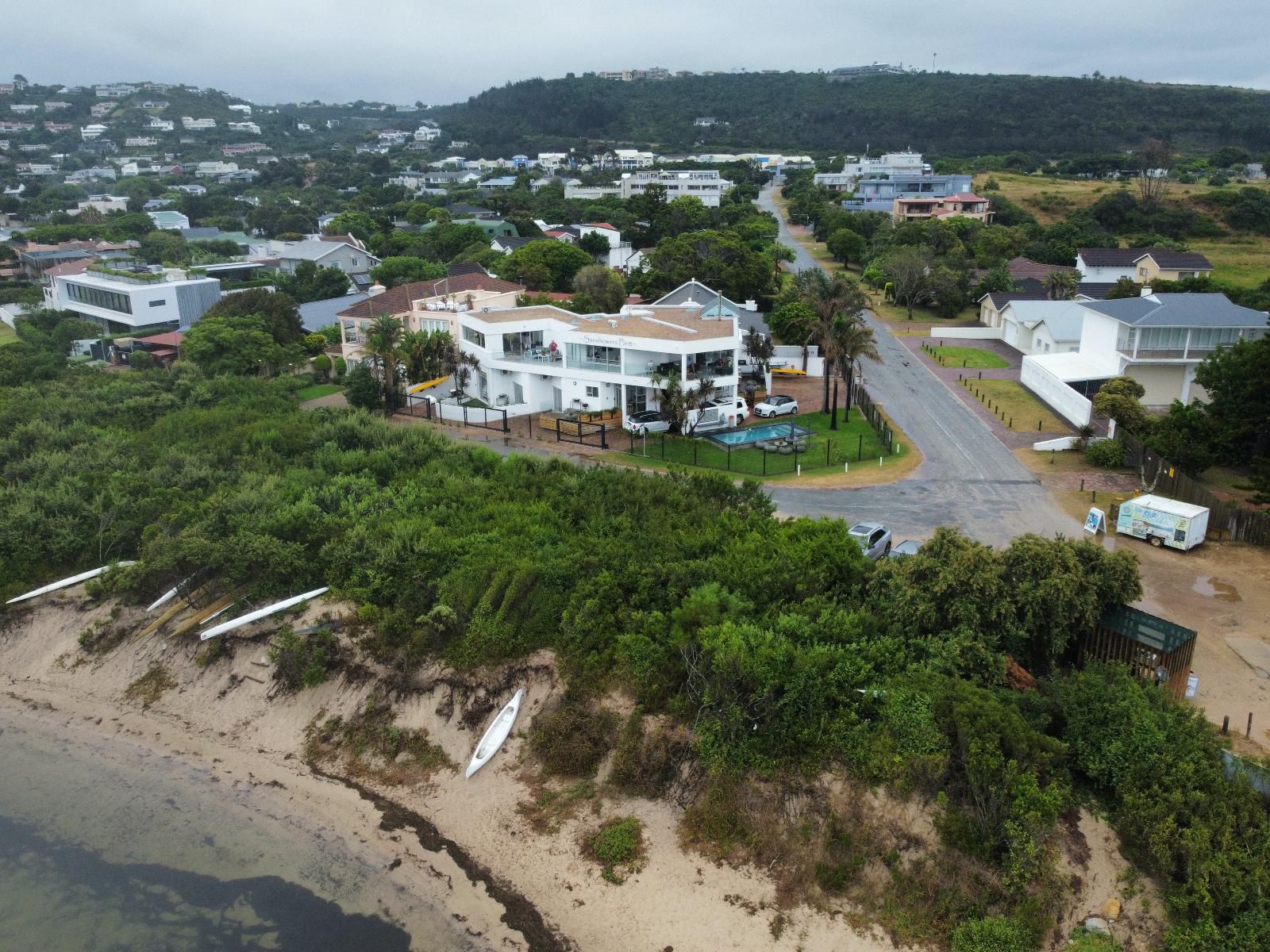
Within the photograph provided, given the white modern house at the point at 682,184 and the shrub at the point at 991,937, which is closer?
the shrub at the point at 991,937

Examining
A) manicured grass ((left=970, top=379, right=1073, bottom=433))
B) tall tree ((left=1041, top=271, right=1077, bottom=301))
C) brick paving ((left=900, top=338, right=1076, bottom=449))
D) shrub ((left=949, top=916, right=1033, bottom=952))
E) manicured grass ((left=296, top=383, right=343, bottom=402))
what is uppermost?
tall tree ((left=1041, top=271, right=1077, bottom=301))

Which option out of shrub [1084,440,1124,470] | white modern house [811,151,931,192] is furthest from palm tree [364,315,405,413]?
Result: white modern house [811,151,931,192]

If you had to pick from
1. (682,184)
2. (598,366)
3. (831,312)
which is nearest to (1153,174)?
(682,184)

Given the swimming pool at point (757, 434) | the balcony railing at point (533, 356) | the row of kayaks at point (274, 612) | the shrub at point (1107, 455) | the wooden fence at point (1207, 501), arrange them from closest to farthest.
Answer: the row of kayaks at point (274, 612)
the wooden fence at point (1207, 501)
the shrub at point (1107, 455)
the swimming pool at point (757, 434)
the balcony railing at point (533, 356)

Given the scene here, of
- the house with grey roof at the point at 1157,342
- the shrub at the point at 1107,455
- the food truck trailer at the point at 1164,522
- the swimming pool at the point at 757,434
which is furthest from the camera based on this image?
the house with grey roof at the point at 1157,342

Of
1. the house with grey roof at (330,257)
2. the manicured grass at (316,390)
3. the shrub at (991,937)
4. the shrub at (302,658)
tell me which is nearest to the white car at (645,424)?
the shrub at (302,658)

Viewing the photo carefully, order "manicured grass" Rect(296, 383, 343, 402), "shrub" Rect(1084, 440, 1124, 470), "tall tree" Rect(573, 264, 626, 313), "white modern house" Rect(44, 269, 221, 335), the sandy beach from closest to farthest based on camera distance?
the sandy beach → "shrub" Rect(1084, 440, 1124, 470) → "manicured grass" Rect(296, 383, 343, 402) → "tall tree" Rect(573, 264, 626, 313) → "white modern house" Rect(44, 269, 221, 335)

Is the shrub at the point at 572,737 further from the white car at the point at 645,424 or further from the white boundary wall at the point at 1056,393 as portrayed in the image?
the white boundary wall at the point at 1056,393

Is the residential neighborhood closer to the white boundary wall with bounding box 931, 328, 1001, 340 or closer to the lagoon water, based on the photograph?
the lagoon water
